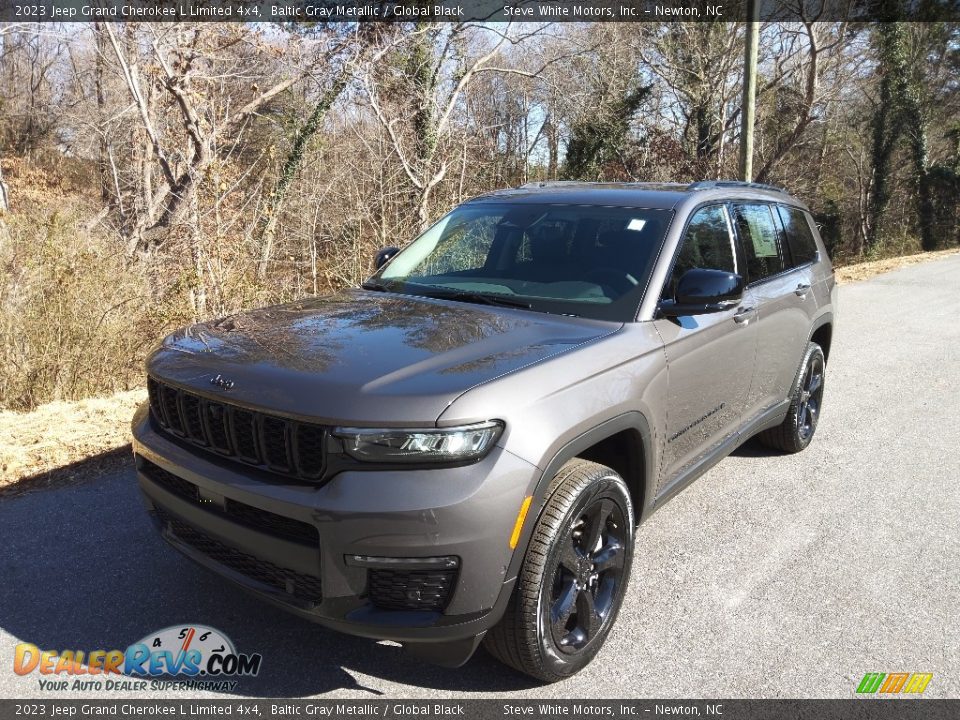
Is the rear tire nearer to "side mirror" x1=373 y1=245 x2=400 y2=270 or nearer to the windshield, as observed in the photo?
the windshield

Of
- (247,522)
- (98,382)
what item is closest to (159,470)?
(247,522)

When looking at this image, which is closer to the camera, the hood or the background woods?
the hood

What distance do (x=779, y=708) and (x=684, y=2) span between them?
934 inches

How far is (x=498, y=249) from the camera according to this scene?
406 cm

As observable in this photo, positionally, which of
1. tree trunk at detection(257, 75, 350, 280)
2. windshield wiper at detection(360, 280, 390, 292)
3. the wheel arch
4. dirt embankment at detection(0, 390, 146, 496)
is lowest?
dirt embankment at detection(0, 390, 146, 496)

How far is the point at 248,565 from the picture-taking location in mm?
2666

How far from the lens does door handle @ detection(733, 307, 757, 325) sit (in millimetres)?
3933

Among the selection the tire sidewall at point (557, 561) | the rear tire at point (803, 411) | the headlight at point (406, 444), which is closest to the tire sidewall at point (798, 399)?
the rear tire at point (803, 411)

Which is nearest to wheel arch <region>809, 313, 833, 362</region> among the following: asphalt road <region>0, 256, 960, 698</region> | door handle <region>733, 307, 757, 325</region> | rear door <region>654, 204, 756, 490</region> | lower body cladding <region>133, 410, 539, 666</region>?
asphalt road <region>0, 256, 960, 698</region>

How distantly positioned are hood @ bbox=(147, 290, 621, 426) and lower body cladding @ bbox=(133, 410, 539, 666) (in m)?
0.24

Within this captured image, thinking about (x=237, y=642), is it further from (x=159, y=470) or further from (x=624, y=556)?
(x=624, y=556)

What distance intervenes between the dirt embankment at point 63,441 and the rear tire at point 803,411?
4421 millimetres

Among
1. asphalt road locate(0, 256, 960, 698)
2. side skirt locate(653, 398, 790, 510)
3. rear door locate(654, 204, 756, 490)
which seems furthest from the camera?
side skirt locate(653, 398, 790, 510)

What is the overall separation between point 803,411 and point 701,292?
2.45 m
